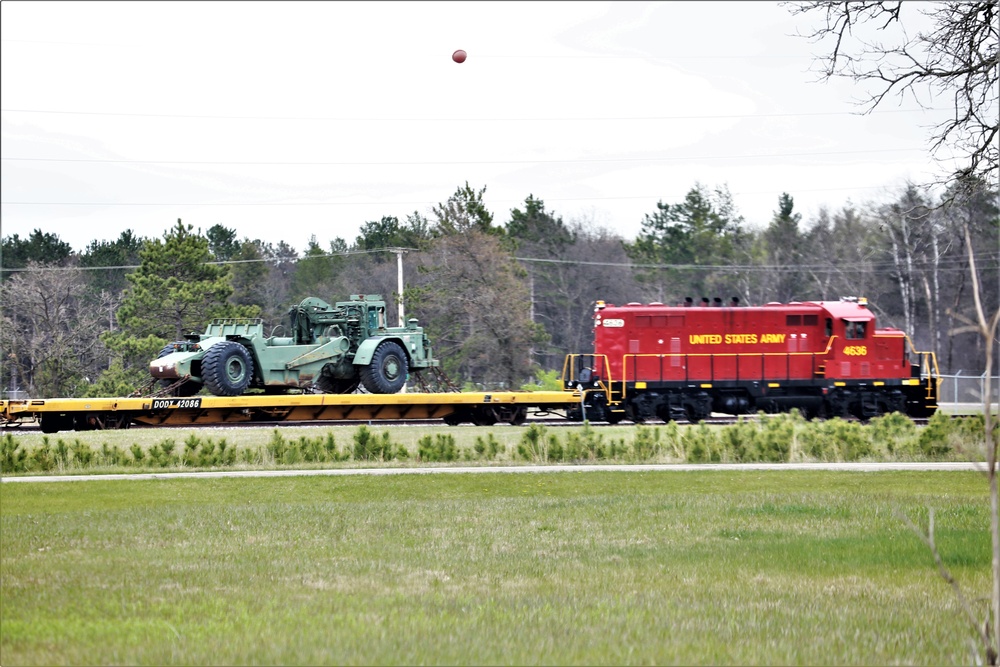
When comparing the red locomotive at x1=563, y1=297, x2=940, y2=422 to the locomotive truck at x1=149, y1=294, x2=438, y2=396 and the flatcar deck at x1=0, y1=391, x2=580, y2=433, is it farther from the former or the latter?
the locomotive truck at x1=149, y1=294, x2=438, y2=396

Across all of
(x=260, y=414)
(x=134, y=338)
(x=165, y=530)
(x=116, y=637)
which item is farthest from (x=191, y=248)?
(x=116, y=637)

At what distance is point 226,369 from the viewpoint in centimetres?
2530

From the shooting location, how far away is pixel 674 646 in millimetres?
6559

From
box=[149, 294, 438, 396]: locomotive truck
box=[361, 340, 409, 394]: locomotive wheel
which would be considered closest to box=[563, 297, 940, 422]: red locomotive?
box=[361, 340, 409, 394]: locomotive wheel

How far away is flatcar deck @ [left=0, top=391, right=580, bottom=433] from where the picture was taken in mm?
24141

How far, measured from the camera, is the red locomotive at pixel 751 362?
96.8 feet

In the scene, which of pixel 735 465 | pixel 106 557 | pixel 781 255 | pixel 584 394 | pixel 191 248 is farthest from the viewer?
pixel 781 255

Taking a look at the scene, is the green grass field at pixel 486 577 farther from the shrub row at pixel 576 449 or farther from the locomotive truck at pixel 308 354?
the locomotive truck at pixel 308 354

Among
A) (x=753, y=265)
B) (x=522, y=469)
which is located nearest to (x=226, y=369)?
(x=522, y=469)

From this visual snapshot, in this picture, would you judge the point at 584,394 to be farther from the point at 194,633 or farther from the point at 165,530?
the point at 194,633

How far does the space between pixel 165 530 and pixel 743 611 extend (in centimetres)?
670

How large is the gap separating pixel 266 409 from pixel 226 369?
136 centimetres

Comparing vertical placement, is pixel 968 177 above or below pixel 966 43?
below

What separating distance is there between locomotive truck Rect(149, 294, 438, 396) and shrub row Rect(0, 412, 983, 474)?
4.17 metres
